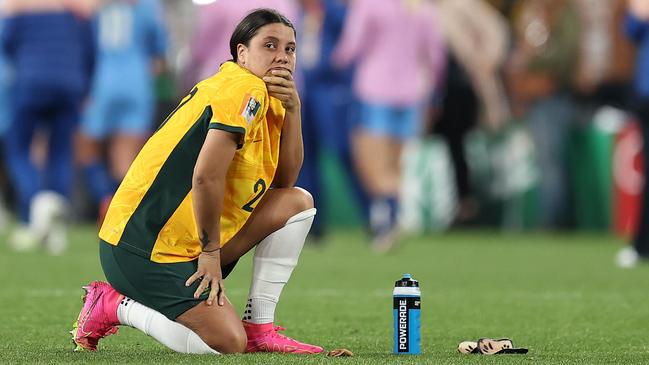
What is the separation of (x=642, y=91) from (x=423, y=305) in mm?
3559

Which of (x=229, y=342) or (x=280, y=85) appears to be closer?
(x=229, y=342)

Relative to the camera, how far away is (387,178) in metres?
13.9

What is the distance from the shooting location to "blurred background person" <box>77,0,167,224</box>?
13602mm

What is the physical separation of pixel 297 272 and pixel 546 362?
496cm

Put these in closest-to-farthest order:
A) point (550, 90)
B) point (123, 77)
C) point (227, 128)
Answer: point (227, 128) < point (123, 77) < point (550, 90)

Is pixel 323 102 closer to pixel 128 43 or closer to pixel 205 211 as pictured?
pixel 128 43

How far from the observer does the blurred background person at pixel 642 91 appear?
10648mm

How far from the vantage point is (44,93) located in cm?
1226

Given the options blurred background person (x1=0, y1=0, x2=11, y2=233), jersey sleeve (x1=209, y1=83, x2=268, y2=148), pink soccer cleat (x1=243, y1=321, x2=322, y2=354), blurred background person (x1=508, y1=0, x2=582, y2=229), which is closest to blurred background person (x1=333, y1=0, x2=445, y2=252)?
blurred background person (x1=508, y1=0, x2=582, y2=229)

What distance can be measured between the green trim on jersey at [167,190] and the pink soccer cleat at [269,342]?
540mm

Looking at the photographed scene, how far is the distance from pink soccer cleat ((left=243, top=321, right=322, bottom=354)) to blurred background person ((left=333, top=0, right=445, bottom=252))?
8.04 meters

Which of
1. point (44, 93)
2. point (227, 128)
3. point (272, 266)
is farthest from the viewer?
point (44, 93)

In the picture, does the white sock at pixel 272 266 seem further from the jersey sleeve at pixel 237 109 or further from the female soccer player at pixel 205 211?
the jersey sleeve at pixel 237 109

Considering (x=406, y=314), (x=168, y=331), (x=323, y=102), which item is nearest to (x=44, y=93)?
(x=323, y=102)
